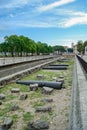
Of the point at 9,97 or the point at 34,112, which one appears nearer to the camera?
the point at 34,112

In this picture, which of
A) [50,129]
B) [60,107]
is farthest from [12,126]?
[60,107]

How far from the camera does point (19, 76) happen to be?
64.5 feet

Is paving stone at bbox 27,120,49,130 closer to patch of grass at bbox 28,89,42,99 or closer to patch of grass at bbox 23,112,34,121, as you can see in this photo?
patch of grass at bbox 23,112,34,121

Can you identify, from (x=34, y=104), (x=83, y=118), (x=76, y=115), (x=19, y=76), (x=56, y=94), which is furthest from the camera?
(x=19, y=76)

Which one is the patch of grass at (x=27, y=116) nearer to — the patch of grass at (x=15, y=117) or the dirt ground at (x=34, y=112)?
the dirt ground at (x=34, y=112)

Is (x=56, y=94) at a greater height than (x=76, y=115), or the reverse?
(x=76, y=115)

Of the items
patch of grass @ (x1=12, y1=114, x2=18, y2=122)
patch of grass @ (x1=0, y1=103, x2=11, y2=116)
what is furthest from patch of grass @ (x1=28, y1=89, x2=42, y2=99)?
patch of grass @ (x1=12, y1=114, x2=18, y2=122)

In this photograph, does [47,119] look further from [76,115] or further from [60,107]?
[76,115]

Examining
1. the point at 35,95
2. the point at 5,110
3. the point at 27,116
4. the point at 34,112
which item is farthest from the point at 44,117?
the point at 35,95

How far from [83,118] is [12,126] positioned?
2.65 metres

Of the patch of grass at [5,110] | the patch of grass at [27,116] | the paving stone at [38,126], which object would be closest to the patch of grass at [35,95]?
the patch of grass at [5,110]

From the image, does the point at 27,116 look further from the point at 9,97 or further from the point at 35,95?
the point at 35,95

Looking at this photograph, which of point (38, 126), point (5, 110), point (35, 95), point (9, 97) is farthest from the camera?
point (35, 95)

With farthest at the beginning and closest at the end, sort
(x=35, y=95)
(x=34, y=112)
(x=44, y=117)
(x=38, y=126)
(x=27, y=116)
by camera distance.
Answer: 1. (x=35, y=95)
2. (x=34, y=112)
3. (x=27, y=116)
4. (x=44, y=117)
5. (x=38, y=126)
